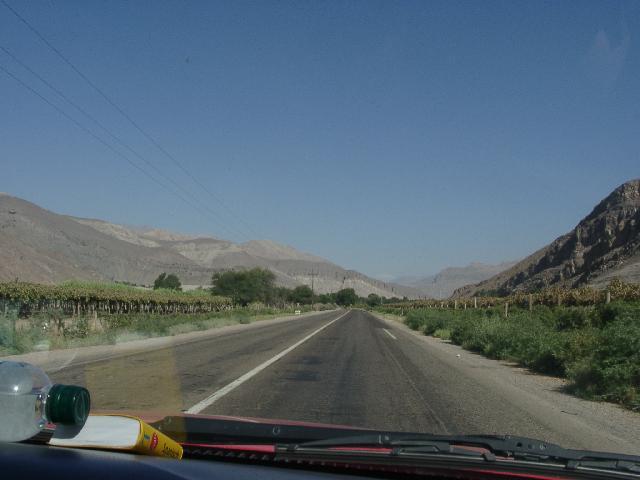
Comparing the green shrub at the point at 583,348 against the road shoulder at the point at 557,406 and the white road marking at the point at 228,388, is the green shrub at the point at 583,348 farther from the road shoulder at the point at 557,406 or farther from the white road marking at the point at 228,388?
the white road marking at the point at 228,388

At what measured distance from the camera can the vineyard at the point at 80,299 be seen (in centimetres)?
4353

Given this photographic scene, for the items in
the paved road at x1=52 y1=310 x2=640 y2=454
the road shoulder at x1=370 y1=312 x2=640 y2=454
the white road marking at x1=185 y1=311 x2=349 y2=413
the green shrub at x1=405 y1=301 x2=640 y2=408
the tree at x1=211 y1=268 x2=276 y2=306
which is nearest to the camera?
the road shoulder at x1=370 y1=312 x2=640 y2=454

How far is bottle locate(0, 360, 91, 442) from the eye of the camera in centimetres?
256

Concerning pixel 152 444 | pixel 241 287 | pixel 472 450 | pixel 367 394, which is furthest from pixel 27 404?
pixel 241 287

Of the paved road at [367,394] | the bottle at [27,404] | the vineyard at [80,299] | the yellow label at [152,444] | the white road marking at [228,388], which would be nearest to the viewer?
the bottle at [27,404]

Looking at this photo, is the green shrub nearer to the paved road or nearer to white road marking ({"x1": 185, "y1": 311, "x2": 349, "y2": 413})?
the paved road

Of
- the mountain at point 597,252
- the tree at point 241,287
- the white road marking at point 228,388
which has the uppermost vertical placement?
the mountain at point 597,252

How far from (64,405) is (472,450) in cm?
263

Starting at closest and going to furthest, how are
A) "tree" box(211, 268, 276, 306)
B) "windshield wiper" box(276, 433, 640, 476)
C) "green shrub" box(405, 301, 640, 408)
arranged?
"windshield wiper" box(276, 433, 640, 476)
"green shrub" box(405, 301, 640, 408)
"tree" box(211, 268, 276, 306)

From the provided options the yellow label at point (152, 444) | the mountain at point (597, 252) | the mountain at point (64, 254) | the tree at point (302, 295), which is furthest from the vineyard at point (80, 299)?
the tree at point (302, 295)

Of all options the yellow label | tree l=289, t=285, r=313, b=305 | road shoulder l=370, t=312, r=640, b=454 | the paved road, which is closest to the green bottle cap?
the yellow label

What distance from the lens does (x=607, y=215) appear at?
323ft

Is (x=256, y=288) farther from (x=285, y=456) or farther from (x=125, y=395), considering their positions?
(x=285, y=456)

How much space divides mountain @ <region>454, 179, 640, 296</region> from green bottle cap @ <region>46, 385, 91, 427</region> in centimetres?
6795
